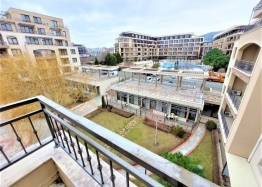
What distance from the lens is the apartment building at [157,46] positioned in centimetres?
3606

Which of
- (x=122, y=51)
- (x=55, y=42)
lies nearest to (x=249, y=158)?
(x=55, y=42)

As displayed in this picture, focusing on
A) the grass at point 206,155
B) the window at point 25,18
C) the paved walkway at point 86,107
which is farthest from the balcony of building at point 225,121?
the window at point 25,18

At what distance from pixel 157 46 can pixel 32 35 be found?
4114 cm

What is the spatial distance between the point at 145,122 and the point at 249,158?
21.0 ft

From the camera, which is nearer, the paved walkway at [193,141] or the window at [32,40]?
the paved walkway at [193,141]

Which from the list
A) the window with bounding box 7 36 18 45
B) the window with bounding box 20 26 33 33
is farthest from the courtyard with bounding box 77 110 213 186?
the window with bounding box 20 26 33 33

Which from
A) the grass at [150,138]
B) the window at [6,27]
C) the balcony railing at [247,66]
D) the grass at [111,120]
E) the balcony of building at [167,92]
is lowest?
the grass at [150,138]

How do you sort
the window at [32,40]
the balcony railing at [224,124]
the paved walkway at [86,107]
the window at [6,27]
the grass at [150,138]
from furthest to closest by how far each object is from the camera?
the window at [32,40]
the window at [6,27]
the paved walkway at [86,107]
the grass at [150,138]
the balcony railing at [224,124]

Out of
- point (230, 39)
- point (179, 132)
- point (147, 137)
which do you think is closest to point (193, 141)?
point (179, 132)

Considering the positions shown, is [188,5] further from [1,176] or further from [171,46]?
[171,46]

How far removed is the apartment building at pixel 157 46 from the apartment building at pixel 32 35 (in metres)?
18.0

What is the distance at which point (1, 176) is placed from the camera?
176 cm

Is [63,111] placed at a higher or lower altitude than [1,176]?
higher

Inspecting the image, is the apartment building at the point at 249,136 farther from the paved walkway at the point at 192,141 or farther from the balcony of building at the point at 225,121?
the paved walkway at the point at 192,141
